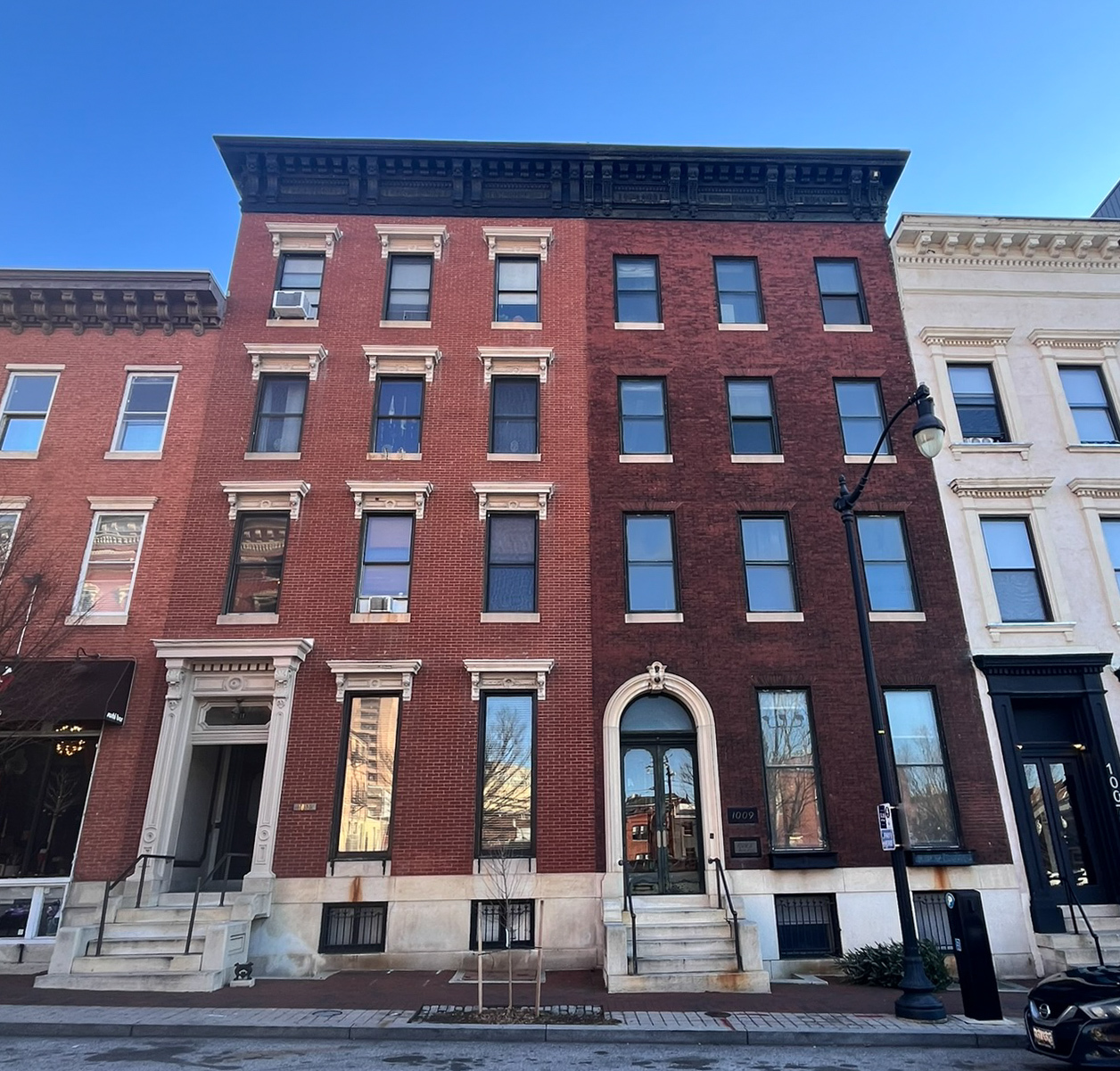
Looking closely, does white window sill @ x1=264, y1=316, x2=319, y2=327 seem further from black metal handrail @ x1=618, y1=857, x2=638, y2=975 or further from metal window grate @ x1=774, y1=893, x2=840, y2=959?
metal window grate @ x1=774, y1=893, x2=840, y2=959

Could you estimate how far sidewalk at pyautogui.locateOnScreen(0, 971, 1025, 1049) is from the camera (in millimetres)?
8805

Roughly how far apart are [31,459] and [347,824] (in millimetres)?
10464

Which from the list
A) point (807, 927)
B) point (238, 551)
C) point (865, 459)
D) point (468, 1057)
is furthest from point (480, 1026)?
point (865, 459)

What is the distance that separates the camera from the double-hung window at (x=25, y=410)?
1628 cm

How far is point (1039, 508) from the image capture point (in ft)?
52.3

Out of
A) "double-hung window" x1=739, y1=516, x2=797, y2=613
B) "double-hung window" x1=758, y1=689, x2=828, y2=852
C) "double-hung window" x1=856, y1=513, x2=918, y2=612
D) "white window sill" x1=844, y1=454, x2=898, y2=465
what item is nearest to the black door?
"double-hung window" x1=758, y1=689, x2=828, y2=852

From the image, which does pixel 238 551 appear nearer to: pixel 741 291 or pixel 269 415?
pixel 269 415

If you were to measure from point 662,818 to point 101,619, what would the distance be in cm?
1155

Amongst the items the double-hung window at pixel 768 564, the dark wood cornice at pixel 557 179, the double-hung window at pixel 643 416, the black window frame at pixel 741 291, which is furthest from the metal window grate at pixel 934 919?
the dark wood cornice at pixel 557 179

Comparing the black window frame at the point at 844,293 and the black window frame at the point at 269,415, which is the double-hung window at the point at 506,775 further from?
the black window frame at the point at 844,293

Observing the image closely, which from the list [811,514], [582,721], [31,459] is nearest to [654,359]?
[811,514]

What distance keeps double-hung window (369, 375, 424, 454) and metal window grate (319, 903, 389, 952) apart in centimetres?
901

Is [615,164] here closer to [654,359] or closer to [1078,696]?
[654,359]

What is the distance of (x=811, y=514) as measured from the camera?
52.5ft
